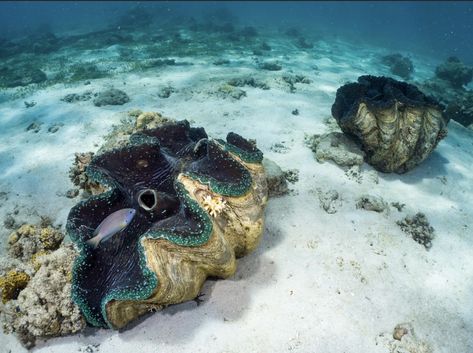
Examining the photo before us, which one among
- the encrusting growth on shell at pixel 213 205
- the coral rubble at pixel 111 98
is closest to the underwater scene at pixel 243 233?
the encrusting growth on shell at pixel 213 205

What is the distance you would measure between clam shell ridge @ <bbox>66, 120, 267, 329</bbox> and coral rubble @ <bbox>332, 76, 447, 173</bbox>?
8.35ft

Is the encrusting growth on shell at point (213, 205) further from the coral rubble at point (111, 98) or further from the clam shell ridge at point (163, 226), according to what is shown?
Result: the coral rubble at point (111, 98)

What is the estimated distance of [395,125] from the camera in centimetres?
512

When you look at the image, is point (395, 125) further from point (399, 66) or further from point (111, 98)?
point (399, 66)

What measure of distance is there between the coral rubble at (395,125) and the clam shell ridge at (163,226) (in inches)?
100

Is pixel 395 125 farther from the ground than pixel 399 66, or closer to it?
farther from the ground

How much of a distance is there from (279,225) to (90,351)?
2.51m

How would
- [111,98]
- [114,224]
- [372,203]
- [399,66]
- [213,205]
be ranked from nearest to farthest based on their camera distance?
1. [114,224]
2. [213,205]
3. [372,203]
4. [111,98]
5. [399,66]

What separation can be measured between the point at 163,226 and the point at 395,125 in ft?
13.3

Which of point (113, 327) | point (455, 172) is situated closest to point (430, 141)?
point (455, 172)

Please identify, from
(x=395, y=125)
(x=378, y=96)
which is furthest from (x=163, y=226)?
(x=378, y=96)

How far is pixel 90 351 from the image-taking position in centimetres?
309

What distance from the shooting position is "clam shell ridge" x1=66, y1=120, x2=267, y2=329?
9.12 ft

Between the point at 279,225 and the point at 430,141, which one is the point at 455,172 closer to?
the point at 430,141
